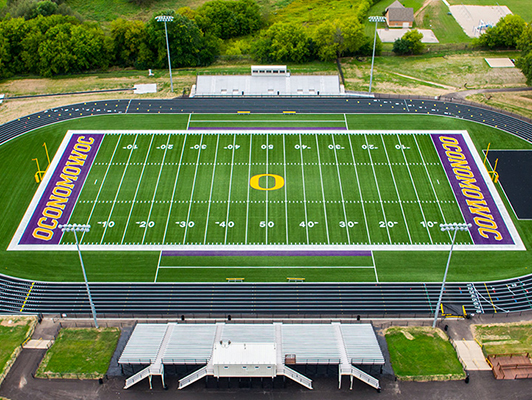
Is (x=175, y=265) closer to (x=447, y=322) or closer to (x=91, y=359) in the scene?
(x=91, y=359)

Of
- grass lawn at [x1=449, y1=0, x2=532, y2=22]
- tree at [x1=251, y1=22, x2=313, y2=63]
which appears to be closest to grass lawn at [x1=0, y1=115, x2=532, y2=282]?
tree at [x1=251, y1=22, x2=313, y2=63]

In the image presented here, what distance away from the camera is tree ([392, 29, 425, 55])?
95.2m

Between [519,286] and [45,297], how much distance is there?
45.7 meters

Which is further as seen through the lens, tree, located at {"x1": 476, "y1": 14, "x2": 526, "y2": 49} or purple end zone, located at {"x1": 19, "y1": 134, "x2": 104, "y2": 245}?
tree, located at {"x1": 476, "y1": 14, "x2": 526, "y2": 49}

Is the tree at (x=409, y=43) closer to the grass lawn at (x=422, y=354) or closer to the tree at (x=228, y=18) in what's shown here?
the tree at (x=228, y=18)

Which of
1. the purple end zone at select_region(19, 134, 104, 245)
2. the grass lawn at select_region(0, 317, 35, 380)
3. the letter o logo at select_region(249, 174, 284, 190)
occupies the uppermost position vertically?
the grass lawn at select_region(0, 317, 35, 380)

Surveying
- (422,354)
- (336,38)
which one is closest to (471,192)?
(422,354)

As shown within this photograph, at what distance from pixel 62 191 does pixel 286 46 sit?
162 ft

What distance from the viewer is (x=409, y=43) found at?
9550 centimetres

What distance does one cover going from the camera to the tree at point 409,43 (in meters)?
95.2

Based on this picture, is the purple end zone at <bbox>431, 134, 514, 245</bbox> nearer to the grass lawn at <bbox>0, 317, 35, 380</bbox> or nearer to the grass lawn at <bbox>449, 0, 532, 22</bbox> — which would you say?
the grass lawn at <bbox>0, 317, 35, 380</bbox>

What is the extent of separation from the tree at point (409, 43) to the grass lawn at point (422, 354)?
64.4 meters

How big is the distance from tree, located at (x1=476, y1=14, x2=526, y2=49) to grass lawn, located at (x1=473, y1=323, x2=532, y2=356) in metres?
66.5

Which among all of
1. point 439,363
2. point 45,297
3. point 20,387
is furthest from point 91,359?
point 439,363
